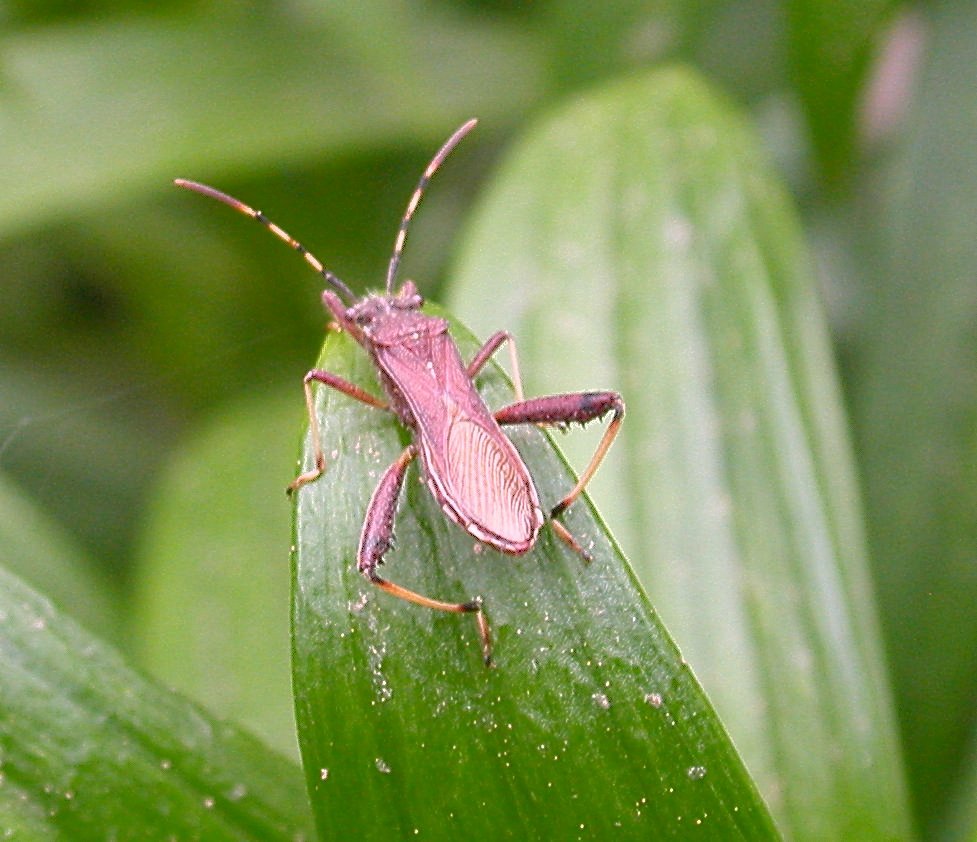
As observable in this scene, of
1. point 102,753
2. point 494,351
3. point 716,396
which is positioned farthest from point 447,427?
point 102,753

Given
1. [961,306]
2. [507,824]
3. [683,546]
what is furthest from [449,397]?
[961,306]

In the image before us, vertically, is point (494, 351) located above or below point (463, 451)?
above

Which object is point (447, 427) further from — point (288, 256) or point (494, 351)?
point (288, 256)

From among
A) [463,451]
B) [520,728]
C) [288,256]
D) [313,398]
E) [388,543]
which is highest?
[288,256]

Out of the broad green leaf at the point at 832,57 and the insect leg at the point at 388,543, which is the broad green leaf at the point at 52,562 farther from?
the broad green leaf at the point at 832,57

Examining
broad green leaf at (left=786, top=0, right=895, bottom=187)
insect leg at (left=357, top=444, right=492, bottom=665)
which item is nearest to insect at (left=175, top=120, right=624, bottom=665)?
insect leg at (left=357, top=444, right=492, bottom=665)
